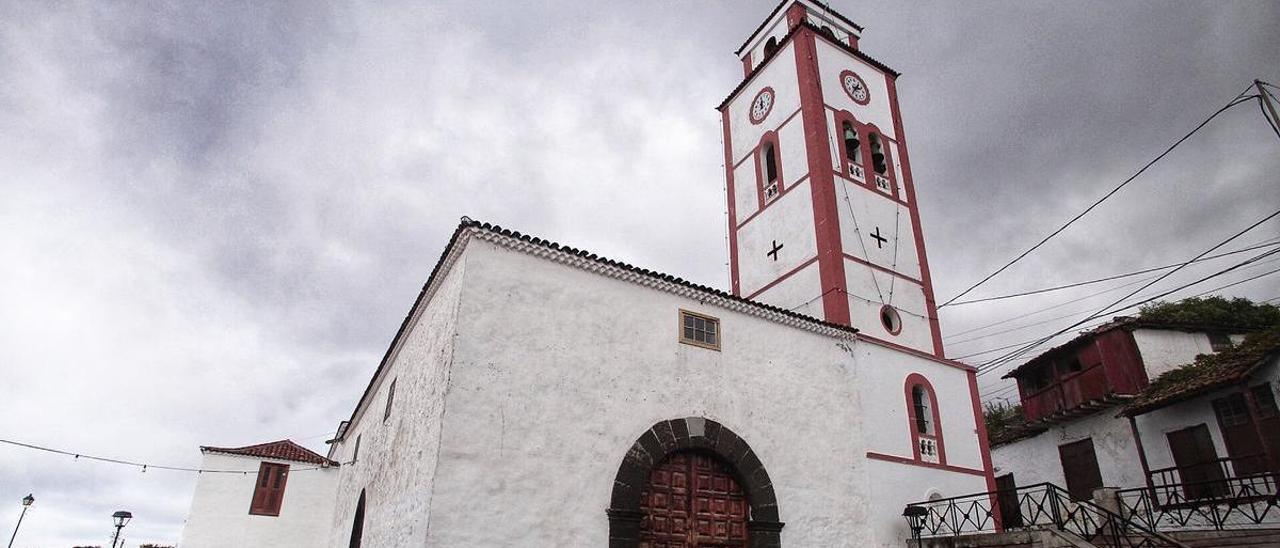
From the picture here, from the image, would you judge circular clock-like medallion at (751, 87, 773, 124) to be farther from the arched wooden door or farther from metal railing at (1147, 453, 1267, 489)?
metal railing at (1147, 453, 1267, 489)

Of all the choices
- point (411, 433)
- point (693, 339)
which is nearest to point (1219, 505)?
point (693, 339)

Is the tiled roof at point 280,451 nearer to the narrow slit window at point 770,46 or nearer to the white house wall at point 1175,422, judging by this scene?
the narrow slit window at point 770,46

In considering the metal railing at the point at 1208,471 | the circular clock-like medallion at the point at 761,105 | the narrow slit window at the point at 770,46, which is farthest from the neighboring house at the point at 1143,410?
the narrow slit window at the point at 770,46

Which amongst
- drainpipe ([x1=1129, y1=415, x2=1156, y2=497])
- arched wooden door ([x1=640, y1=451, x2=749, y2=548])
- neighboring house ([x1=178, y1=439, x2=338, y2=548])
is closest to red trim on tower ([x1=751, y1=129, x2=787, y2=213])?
arched wooden door ([x1=640, y1=451, x2=749, y2=548])

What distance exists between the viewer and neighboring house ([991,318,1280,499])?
574 inches

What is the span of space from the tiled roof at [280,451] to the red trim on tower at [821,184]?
1582 cm

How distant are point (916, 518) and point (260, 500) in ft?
57.6

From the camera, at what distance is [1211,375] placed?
1527cm

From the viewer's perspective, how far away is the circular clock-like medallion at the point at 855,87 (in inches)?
768

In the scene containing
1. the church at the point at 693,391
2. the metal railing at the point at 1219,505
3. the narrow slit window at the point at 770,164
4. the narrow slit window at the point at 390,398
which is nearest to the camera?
the church at the point at 693,391

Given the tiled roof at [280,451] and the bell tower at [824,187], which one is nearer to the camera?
the bell tower at [824,187]

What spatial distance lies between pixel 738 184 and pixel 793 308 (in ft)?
17.1

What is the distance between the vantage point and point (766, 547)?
11430mm

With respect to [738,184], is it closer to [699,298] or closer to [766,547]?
[699,298]
